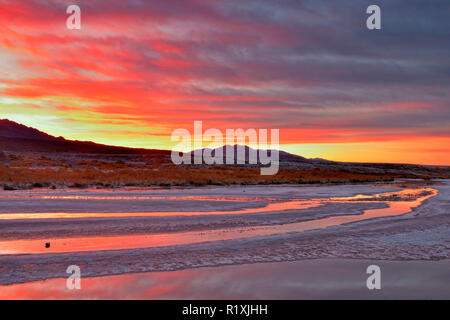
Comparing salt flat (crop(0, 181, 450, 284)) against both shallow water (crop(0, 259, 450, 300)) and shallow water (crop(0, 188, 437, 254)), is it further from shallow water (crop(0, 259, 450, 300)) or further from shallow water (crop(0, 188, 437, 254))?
shallow water (crop(0, 259, 450, 300))

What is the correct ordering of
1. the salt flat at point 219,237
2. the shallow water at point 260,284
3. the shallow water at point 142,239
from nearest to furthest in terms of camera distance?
1. the shallow water at point 260,284
2. the salt flat at point 219,237
3. the shallow water at point 142,239

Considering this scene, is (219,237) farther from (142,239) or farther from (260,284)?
(260,284)

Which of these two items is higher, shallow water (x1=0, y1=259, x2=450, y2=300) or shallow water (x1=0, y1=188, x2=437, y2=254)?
shallow water (x1=0, y1=188, x2=437, y2=254)

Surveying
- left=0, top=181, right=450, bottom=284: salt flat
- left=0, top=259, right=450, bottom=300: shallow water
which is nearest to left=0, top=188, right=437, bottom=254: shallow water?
left=0, top=181, right=450, bottom=284: salt flat

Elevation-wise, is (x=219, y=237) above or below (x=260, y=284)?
above

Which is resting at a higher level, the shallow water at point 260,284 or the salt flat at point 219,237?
the salt flat at point 219,237

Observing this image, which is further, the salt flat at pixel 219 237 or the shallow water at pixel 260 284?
the salt flat at pixel 219 237

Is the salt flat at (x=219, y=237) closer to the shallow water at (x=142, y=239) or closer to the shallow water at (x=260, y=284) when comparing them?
the shallow water at (x=142, y=239)

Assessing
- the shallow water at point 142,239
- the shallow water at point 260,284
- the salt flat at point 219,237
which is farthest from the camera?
the shallow water at point 142,239

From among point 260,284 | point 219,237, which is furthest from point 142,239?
point 260,284

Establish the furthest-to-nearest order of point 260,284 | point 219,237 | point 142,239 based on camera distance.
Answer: point 219,237 < point 142,239 < point 260,284

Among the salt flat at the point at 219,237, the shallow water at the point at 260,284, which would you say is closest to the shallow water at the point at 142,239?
the salt flat at the point at 219,237

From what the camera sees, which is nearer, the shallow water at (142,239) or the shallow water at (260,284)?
the shallow water at (260,284)
